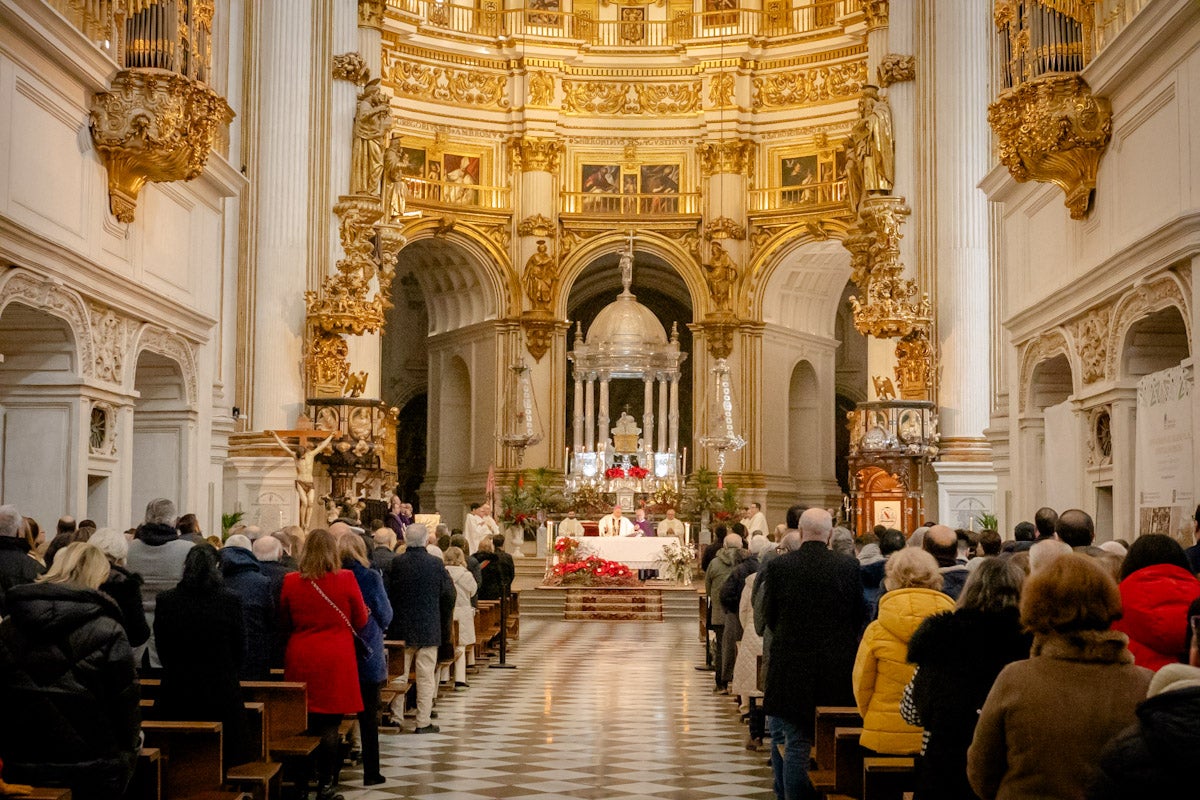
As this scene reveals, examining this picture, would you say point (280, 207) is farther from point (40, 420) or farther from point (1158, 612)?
point (1158, 612)

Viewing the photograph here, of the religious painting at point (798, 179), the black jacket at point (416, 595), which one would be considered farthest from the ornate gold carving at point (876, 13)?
the black jacket at point (416, 595)

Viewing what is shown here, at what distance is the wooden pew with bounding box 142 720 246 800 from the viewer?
676 centimetres

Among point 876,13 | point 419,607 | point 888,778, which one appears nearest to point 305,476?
point 419,607

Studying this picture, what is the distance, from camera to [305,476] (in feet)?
69.4

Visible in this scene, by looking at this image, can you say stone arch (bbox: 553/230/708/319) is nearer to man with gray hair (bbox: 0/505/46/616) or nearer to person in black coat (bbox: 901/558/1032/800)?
man with gray hair (bbox: 0/505/46/616)

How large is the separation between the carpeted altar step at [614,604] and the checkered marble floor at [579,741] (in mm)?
6170

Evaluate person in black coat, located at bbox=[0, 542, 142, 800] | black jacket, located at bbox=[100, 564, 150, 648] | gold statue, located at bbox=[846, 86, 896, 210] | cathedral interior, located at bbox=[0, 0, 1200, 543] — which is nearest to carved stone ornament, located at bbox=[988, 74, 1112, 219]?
cathedral interior, located at bbox=[0, 0, 1200, 543]

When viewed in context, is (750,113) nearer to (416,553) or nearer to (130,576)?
(416,553)

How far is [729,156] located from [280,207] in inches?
474

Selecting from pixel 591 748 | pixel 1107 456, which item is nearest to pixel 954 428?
pixel 1107 456

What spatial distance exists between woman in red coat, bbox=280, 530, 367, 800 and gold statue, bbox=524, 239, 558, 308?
80.2ft

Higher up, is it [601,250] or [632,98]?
[632,98]

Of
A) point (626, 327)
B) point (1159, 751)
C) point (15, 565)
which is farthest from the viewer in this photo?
point (626, 327)

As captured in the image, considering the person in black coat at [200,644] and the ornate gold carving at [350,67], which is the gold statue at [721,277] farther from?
the person in black coat at [200,644]
